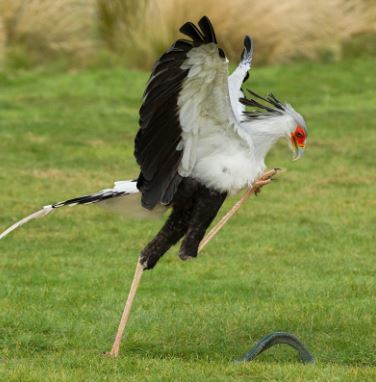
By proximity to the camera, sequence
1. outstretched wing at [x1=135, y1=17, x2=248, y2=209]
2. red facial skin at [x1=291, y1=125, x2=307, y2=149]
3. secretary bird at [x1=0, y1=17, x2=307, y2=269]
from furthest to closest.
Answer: red facial skin at [x1=291, y1=125, x2=307, y2=149] < secretary bird at [x1=0, y1=17, x2=307, y2=269] < outstretched wing at [x1=135, y1=17, x2=248, y2=209]

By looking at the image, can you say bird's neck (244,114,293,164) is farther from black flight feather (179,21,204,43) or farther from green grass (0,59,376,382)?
green grass (0,59,376,382)

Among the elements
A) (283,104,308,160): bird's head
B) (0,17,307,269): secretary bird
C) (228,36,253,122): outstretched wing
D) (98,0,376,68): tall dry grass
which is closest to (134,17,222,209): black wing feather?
(0,17,307,269): secretary bird

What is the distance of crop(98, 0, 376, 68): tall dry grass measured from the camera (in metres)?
17.5

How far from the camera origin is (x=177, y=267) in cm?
898

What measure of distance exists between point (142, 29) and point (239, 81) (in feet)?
33.5

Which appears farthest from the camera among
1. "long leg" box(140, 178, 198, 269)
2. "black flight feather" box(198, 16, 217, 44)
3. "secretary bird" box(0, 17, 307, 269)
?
"long leg" box(140, 178, 198, 269)

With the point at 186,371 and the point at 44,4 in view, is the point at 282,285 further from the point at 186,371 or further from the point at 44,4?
the point at 44,4

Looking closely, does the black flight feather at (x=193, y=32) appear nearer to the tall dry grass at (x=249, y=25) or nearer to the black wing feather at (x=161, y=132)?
the black wing feather at (x=161, y=132)

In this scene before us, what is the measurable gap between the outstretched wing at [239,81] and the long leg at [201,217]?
592 millimetres

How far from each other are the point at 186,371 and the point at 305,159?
728 centimetres

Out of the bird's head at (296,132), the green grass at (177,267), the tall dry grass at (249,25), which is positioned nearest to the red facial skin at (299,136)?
the bird's head at (296,132)

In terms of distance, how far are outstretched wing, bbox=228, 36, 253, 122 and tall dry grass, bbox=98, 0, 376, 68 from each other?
967 cm

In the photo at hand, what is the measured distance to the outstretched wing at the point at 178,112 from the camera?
6.04 m

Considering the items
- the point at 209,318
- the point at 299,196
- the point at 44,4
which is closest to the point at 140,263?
the point at 209,318
